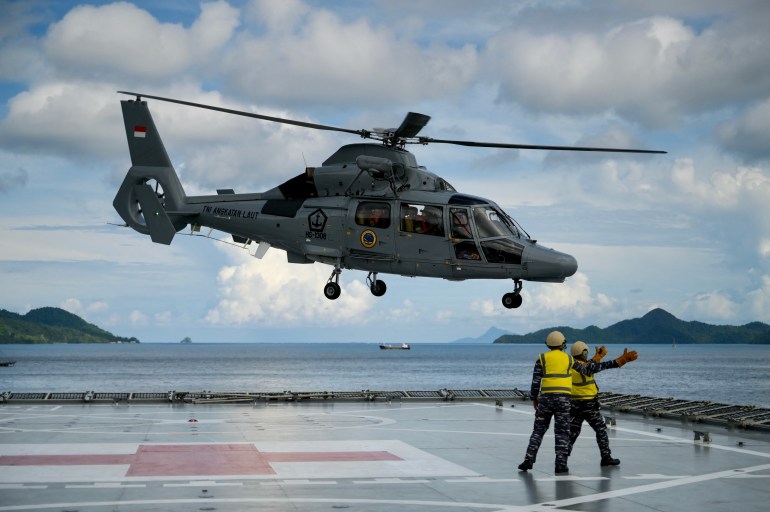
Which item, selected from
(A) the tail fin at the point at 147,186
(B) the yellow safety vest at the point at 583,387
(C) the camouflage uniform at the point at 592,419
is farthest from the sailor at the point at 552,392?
(A) the tail fin at the point at 147,186

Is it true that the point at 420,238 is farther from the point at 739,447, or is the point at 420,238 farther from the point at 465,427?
the point at 739,447

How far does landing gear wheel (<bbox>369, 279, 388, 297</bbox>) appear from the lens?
2473 cm

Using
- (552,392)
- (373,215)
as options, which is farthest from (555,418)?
(373,215)

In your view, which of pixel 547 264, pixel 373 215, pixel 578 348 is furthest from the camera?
pixel 373 215

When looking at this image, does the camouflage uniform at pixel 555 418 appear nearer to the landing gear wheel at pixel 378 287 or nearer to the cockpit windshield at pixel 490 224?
the cockpit windshield at pixel 490 224

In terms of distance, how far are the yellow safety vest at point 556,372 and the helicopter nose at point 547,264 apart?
20.0 feet

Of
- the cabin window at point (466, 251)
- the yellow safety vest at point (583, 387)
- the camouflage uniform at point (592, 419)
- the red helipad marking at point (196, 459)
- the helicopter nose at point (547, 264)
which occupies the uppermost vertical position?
the cabin window at point (466, 251)

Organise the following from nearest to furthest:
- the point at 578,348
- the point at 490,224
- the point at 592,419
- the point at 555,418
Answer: the point at 555,418, the point at 592,419, the point at 578,348, the point at 490,224

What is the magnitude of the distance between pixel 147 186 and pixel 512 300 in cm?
1091

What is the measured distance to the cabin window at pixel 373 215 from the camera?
23.4m

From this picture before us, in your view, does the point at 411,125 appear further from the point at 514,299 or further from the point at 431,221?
the point at 514,299

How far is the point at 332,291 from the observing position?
24.1 metres

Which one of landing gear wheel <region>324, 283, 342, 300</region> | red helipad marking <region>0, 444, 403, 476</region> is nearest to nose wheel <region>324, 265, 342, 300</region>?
landing gear wheel <region>324, 283, 342, 300</region>

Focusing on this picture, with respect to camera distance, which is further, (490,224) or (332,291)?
(332,291)
